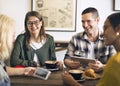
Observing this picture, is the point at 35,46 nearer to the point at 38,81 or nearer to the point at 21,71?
the point at 21,71

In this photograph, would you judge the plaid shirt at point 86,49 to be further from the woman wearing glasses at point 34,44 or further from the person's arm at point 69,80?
the person's arm at point 69,80

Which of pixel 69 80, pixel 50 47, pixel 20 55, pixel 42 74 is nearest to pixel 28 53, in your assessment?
pixel 20 55

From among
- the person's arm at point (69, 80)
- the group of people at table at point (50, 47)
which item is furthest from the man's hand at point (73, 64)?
the person's arm at point (69, 80)

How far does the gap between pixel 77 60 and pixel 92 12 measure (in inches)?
27.8

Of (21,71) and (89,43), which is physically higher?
(89,43)

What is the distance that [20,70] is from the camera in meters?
1.98

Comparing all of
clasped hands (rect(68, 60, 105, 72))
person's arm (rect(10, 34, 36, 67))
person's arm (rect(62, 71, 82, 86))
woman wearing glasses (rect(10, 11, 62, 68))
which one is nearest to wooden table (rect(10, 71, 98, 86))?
person's arm (rect(62, 71, 82, 86))

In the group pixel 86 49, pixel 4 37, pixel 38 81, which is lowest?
pixel 38 81

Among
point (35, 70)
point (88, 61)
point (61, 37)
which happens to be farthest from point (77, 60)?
point (61, 37)

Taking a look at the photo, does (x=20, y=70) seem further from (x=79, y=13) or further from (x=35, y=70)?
(x=79, y=13)

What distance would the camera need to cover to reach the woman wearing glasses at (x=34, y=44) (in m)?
2.58

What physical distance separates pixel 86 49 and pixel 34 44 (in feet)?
1.78

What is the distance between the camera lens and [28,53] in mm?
2580

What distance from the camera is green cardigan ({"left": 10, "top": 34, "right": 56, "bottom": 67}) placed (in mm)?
2375
